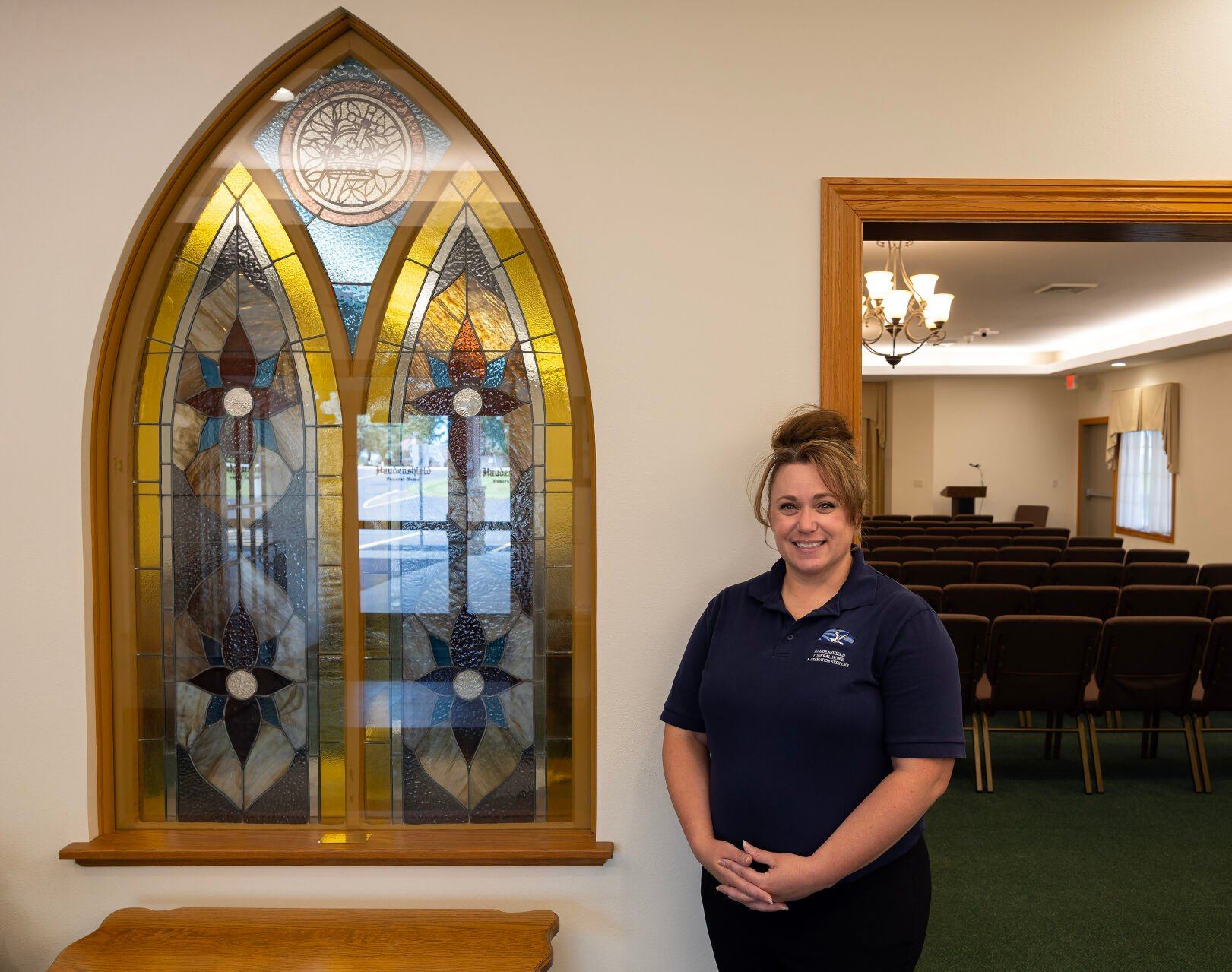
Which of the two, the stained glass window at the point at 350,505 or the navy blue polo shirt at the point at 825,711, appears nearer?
the navy blue polo shirt at the point at 825,711

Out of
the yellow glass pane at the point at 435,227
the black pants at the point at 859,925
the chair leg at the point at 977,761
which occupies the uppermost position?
the yellow glass pane at the point at 435,227

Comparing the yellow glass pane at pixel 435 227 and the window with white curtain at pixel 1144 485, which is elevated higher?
the yellow glass pane at pixel 435 227

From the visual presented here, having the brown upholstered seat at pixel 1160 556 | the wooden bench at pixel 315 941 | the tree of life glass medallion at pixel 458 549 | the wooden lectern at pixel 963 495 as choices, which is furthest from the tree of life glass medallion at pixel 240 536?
the wooden lectern at pixel 963 495

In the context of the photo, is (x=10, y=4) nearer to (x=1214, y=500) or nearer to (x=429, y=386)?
(x=429, y=386)

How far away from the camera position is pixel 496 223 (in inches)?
88.2

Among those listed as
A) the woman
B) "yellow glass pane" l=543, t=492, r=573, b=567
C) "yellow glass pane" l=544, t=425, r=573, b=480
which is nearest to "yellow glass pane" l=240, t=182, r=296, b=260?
"yellow glass pane" l=544, t=425, r=573, b=480

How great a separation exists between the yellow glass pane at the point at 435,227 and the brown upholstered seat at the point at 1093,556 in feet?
22.2

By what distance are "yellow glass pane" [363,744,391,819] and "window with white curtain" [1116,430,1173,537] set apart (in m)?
12.5

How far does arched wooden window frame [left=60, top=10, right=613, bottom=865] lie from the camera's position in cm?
217

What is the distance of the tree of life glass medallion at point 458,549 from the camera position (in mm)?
2256

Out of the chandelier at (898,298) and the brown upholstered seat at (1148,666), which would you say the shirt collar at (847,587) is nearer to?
the brown upholstered seat at (1148,666)

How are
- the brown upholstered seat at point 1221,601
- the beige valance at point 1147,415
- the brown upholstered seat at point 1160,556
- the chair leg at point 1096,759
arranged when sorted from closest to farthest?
the chair leg at point 1096,759 → the brown upholstered seat at point 1221,601 → the brown upholstered seat at point 1160,556 → the beige valance at point 1147,415

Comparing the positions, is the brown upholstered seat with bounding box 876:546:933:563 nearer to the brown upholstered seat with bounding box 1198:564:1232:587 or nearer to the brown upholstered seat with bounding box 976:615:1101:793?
the brown upholstered seat with bounding box 1198:564:1232:587

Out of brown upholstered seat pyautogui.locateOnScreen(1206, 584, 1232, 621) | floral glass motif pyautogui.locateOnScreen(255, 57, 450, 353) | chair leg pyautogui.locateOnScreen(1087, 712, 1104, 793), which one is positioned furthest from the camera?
brown upholstered seat pyautogui.locateOnScreen(1206, 584, 1232, 621)
